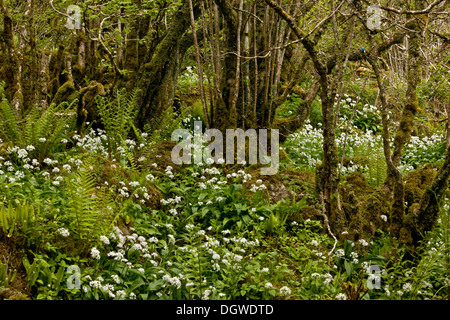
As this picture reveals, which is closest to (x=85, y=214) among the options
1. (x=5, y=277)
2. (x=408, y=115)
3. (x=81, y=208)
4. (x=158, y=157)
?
(x=81, y=208)

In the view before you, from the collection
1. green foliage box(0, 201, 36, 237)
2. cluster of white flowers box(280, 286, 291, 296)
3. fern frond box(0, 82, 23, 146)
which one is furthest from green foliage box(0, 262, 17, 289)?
fern frond box(0, 82, 23, 146)

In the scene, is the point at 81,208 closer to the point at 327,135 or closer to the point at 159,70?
the point at 327,135

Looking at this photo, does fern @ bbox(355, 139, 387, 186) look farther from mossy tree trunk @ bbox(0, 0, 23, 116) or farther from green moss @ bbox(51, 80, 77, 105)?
mossy tree trunk @ bbox(0, 0, 23, 116)

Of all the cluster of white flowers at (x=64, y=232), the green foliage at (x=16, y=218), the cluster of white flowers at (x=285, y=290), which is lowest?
the cluster of white flowers at (x=285, y=290)

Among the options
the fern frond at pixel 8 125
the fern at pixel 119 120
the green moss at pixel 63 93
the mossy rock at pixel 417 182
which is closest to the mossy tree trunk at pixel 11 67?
the green moss at pixel 63 93

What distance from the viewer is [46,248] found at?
3.64 meters

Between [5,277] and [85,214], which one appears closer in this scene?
[5,277]

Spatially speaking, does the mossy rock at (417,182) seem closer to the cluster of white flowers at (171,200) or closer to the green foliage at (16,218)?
the cluster of white flowers at (171,200)

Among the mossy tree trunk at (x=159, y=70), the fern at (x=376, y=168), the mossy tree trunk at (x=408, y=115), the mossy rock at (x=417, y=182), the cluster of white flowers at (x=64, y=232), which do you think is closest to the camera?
the cluster of white flowers at (x=64, y=232)

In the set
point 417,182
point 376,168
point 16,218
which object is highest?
point 376,168

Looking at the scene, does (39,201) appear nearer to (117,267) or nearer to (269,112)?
(117,267)

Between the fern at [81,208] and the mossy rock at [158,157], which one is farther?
the mossy rock at [158,157]

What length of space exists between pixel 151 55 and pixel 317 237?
13.0 ft

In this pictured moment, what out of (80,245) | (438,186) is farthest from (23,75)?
(438,186)
